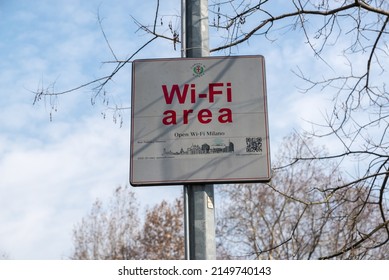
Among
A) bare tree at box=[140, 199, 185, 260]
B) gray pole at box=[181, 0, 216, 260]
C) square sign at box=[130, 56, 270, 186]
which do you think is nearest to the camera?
gray pole at box=[181, 0, 216, 260]

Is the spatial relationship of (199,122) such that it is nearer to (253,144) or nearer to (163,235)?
(253,144)

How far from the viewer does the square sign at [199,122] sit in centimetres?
295

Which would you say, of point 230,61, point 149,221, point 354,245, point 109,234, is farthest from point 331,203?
point 149,221

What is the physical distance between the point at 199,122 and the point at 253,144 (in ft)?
1.04

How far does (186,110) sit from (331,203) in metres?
2.69

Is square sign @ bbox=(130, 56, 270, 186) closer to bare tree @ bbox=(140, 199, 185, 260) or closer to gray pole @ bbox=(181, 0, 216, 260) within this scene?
gray pole @ bbox=(181, 0, 216, 260)

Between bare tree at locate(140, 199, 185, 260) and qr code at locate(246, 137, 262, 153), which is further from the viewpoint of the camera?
bare tree at locate(140, 199, 185, 260)

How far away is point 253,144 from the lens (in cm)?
300

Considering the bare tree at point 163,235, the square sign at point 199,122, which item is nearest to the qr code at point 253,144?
the square sign at point 199,122

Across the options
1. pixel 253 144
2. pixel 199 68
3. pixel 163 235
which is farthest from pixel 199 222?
pixel 163 235

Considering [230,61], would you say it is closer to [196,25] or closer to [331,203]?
[196,25]

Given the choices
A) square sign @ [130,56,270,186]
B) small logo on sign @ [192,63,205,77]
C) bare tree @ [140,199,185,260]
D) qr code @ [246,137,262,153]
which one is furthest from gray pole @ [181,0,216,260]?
bare tree @ [140,199,185,260]

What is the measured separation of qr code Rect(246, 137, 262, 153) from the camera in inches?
118

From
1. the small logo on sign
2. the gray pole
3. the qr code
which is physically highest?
the small logo on sign
